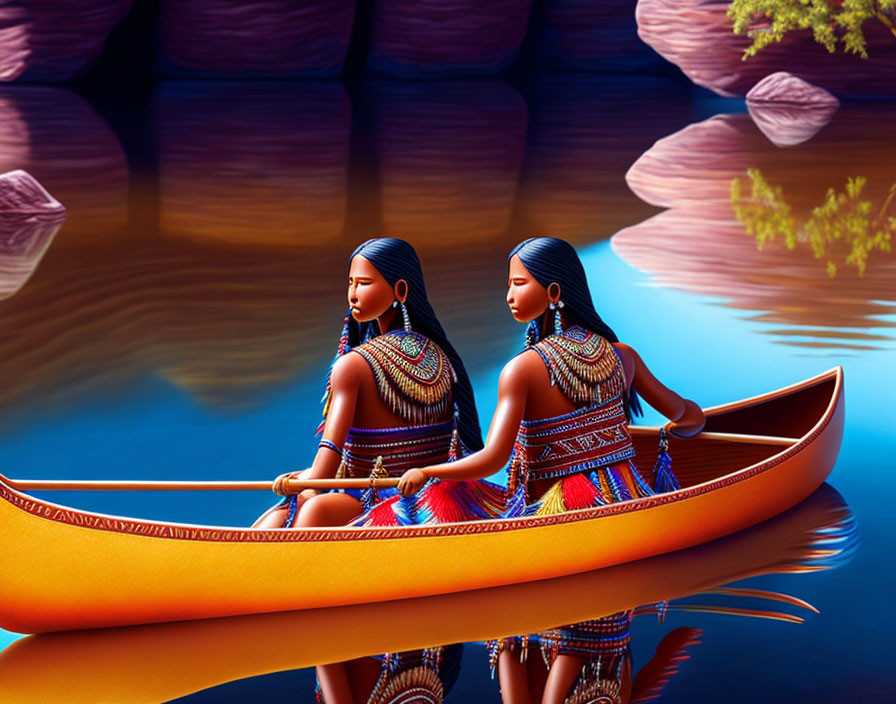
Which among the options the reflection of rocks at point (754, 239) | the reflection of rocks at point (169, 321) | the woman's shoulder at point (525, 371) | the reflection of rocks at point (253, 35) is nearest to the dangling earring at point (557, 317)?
the woman's shoulder at point (525, 371)

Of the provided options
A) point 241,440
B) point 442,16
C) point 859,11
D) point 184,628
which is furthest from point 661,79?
point 184,628

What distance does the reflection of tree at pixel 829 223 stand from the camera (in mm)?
10953

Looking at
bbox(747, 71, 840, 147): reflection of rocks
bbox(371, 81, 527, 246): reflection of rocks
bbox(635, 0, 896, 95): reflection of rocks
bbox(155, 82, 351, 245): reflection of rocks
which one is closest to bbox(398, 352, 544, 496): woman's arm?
bbox(371, 81, 527, 246): reflection of rocks

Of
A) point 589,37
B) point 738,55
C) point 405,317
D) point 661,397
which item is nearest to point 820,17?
point 738,55

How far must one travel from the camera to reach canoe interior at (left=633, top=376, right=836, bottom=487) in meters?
5.68

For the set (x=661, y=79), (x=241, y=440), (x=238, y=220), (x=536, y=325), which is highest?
(x=536, y=325)

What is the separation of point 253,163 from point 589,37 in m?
14.7

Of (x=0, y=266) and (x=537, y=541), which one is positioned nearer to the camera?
(x=537, y=541)

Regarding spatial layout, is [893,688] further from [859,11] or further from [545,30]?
[545,30]

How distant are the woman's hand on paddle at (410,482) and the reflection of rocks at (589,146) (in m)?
7.11

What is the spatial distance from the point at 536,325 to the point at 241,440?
87.9 inches

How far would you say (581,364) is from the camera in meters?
4.60

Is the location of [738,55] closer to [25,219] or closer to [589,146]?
[589,146]

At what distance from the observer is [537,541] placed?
15.1ft
